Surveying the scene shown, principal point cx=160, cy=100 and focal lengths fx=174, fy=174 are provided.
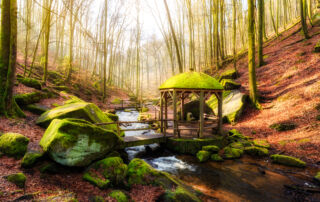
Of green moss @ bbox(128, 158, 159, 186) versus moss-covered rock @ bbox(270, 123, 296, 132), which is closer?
green moss @ bbox(128, 158, 159, 186)

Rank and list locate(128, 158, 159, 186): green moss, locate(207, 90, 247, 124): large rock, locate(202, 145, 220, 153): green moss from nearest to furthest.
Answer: locate(128, 158, 159, 186): green moss
locate(202, 145, 220, 153): green moss
locate(207, 90, 247, 124): large rock

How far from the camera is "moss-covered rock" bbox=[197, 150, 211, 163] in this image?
329 inches

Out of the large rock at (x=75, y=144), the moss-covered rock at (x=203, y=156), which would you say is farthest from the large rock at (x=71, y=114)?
the moss-covered rock at (x=203, y=156)

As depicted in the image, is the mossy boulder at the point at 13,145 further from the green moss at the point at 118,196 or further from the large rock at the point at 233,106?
the large rock at the point at 233,106

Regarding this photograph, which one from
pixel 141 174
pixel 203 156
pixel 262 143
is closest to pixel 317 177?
pixel 262 143

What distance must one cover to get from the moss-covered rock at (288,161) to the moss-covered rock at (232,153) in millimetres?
1443

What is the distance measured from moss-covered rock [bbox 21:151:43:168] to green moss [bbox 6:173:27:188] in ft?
2.25

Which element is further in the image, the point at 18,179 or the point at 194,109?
the point at 194,109

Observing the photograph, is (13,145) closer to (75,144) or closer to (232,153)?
(75,144)

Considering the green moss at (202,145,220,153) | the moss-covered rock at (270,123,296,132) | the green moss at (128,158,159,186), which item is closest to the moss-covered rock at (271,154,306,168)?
the green moss at (202,145,220,153)

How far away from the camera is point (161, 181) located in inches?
211

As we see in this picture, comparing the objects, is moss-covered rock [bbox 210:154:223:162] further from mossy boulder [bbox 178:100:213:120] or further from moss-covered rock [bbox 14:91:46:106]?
moss-covered rock [bbox 14:91:46:106]

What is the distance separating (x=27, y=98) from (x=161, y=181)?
372 inches

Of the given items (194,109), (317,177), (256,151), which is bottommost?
(317,177)
